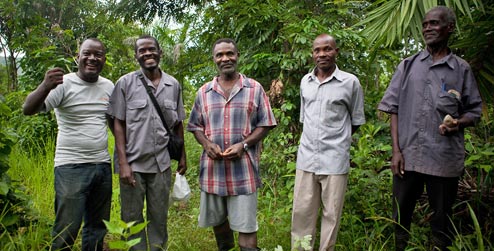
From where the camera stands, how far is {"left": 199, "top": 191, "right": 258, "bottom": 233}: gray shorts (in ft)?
8.91

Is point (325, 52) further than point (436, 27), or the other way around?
point (325, 52)

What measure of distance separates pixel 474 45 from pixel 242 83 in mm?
1582

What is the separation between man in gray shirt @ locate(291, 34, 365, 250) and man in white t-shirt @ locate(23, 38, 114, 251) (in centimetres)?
137

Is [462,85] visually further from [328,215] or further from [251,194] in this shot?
[251,194]

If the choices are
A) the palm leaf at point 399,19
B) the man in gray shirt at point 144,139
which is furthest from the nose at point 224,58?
the palm leaf at point 399,19

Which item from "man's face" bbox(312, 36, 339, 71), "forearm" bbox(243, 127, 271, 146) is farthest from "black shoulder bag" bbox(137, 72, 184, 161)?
"man's face" bbox(312, 36, 339, 71)

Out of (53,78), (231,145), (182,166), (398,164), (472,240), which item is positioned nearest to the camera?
(53,78)

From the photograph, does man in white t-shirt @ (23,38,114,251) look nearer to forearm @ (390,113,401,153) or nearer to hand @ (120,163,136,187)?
hand @ (120,163,136,187)

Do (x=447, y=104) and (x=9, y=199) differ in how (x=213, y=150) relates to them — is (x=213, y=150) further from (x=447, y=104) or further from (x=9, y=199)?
(x=9, y=199)

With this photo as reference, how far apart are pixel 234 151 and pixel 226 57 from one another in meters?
0.63

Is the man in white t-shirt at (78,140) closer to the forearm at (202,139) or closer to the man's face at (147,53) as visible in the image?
the man's face at (147,53)

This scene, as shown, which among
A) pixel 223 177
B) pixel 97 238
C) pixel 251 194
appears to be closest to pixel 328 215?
pixel 251 194

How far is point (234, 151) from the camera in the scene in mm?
2674

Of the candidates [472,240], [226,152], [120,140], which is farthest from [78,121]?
[472,240]
